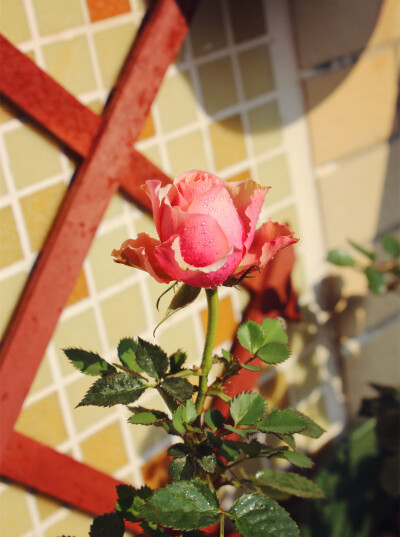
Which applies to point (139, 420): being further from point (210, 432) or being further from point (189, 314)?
point (189, 314)

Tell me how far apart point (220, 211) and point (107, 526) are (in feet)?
0.99

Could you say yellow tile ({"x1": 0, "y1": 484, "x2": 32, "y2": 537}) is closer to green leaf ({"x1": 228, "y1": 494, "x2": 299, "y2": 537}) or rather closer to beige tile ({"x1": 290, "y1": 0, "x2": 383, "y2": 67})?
green leaf ({"x1": 228, "y1": 494, "x2": 299, "y2": 537})

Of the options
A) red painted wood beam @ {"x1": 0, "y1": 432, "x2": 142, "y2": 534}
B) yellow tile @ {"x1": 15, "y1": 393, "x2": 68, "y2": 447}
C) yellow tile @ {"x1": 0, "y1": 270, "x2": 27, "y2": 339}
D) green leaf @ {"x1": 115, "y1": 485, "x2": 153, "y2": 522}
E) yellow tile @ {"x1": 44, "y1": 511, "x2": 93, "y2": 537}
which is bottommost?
green leaf @ {"x1": 115, "y1": 485, "x2": 153, "y2": 522}

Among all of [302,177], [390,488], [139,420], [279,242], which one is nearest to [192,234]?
[279,242]

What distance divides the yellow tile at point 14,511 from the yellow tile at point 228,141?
30.5 inches

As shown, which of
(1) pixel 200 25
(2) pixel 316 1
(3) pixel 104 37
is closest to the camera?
(3) pixel 104 37

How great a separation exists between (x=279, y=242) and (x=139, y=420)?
0.67 ft

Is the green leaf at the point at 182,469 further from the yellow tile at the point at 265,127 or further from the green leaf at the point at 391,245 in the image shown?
the green leaf at the point at 391,245

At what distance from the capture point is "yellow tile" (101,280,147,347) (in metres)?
1.18

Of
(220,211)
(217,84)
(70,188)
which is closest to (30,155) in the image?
(70,188)

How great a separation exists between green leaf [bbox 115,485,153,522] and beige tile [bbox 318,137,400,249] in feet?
3.56

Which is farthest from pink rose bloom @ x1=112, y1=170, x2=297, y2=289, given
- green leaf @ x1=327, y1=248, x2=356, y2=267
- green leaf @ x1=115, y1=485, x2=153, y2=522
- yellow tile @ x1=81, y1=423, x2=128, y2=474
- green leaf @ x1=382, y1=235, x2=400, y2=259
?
green leaf @ x1=382, y1=235, x2=400, y2=259

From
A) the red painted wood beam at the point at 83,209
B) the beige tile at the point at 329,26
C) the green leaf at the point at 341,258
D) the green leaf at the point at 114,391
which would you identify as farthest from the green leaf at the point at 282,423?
the beige tile at the point at 329,26

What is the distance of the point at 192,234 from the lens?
42cm
